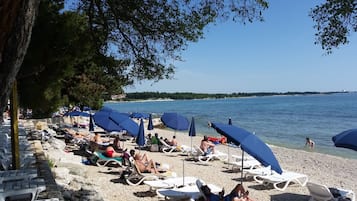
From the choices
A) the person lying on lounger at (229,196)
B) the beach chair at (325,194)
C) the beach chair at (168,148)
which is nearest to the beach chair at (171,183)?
Result: the person lying on lounger at (229,196)

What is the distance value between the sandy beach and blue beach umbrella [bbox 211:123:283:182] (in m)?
2.53

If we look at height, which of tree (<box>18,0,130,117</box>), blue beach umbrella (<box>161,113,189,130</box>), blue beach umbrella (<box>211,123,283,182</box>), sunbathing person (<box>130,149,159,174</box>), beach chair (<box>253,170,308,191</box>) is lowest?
beach chair (<box>253,170,308,191</box>)

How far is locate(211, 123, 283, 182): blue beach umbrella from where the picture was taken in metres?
6.74

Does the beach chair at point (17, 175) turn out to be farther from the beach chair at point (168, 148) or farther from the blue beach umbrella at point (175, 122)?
the beach chair at point (168, 148)

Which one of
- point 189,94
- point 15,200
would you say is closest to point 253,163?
point 15,200

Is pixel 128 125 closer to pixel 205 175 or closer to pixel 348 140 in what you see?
pixel 205 175

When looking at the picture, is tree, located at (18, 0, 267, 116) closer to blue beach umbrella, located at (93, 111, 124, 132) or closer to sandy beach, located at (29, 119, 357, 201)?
sandy beach, located at (29, 119, 357, 201)

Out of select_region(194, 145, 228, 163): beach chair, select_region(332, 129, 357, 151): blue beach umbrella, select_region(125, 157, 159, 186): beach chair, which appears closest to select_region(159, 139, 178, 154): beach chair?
select_region(194, 145, 228, 163): beach chair

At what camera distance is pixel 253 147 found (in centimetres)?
695

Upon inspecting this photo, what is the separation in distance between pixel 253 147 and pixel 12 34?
568cm

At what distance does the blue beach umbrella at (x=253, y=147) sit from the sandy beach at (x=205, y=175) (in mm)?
2532

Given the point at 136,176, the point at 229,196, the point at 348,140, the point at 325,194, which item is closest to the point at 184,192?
the point at 229,196

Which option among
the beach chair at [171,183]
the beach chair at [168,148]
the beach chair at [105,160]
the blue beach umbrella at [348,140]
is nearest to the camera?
the blue beach umbrella at [348,140]

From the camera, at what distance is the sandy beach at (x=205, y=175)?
28.6 ft
